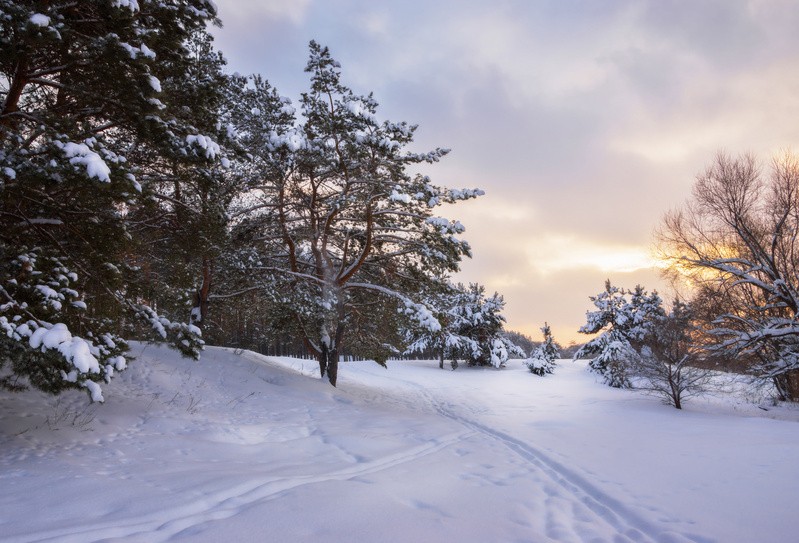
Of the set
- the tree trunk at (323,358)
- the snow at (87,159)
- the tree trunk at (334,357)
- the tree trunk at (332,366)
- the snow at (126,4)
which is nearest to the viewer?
the snow at (87,159)

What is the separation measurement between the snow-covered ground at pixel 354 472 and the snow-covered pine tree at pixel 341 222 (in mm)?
3477

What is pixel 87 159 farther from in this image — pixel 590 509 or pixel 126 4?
pixel 590 509

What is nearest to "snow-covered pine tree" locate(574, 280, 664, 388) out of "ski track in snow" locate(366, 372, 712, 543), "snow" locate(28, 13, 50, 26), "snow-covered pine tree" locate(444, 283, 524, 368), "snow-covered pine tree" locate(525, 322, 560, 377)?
"snow-covered pine tree" locate(525, 322, 560, 377)

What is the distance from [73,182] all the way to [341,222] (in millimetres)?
9604

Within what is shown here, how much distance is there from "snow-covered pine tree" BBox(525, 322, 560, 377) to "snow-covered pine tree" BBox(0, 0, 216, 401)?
24.9 m

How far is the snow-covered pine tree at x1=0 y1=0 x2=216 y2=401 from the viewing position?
14.1 ft

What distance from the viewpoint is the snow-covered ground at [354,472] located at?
3359mm

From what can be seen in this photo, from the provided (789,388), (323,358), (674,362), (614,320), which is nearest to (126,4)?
(323,358)

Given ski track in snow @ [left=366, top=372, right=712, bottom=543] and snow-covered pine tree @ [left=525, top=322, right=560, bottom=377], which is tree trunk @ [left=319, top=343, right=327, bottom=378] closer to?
ski track in snow @ [left=366, top=372, right=712, bottom=543]

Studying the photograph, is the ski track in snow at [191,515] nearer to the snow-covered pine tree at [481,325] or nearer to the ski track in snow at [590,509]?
the ski track in snow at [590,509]

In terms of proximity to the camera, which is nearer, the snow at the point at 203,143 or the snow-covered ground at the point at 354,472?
the snow-covered ground at the point at 354,472

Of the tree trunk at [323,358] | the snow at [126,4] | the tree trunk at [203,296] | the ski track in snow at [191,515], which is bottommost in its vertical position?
the ski track in snow at [191,515]

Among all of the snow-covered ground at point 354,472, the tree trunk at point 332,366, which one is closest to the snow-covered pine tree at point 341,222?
the tree trunk at point 332,366

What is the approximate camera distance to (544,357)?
1104 inches
